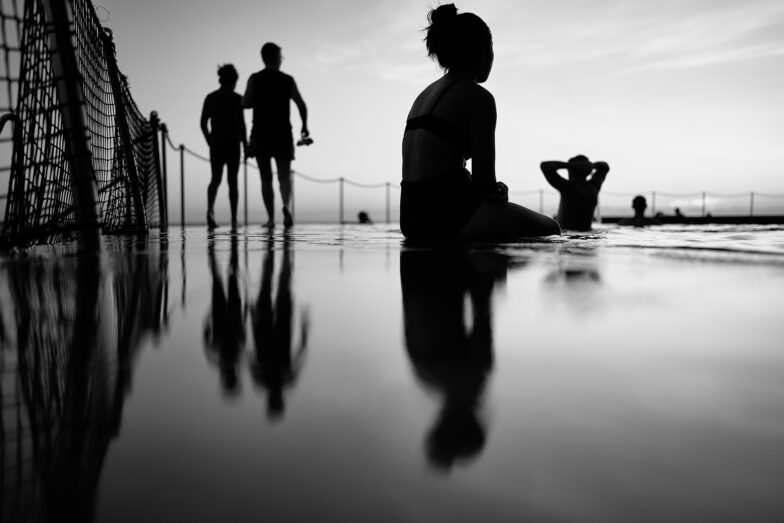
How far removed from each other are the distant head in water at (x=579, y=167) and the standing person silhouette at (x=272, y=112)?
7.79ft

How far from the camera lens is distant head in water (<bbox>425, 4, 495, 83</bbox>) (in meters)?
2.45

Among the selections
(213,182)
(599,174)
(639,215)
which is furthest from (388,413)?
(639,215)

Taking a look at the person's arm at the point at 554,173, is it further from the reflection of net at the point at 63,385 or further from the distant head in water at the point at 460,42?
the reflection of net at the point at 63,385

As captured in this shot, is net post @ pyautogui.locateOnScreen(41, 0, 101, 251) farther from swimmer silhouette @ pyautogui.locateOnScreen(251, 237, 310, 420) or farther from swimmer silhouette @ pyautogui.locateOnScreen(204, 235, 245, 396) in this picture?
swimmer silhouette @ pyautogui.locateOnScreen(251, 237, 310, 420)

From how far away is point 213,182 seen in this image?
555 centimetres

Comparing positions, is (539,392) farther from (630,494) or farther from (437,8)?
(437,8)

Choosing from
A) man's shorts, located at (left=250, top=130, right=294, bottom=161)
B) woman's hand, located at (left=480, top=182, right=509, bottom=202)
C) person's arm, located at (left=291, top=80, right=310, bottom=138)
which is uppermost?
person's arm, located at (left=291, top=80, right=310, bottom=138)

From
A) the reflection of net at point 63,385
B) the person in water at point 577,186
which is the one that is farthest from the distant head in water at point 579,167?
the reflection of net at point 63,385

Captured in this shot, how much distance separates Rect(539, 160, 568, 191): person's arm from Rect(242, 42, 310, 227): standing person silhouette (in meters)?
2.19

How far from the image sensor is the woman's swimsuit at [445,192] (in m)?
2.40

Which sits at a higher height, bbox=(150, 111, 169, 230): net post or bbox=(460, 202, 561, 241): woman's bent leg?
bbox=(150, 111, 169, 230): net post

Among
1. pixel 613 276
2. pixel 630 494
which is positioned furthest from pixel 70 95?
pixel 630 494

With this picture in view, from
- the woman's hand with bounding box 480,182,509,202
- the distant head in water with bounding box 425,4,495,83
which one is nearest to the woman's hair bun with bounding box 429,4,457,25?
the distant head in water with bounding box 425,4,495,83

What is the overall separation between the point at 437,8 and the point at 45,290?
2.17 m
